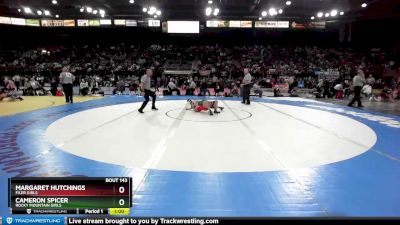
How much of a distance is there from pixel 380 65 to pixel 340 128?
82.5 feet

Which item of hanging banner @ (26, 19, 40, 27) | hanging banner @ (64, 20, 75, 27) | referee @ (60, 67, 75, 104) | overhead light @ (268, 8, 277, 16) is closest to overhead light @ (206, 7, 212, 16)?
overhead light @ (268, 8, 277, 16)

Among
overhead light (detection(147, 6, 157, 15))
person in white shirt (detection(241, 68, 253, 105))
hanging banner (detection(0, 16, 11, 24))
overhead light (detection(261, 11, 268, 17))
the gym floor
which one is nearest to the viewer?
the gym floor

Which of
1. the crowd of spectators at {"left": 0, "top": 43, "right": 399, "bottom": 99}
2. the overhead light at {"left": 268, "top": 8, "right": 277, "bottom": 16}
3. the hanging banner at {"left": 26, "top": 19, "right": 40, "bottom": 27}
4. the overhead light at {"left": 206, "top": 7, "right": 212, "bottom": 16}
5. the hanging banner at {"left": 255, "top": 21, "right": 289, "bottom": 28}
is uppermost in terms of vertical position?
the overhead light at {"left": 206, "top": 7, "right": 212, "bottom": 16}

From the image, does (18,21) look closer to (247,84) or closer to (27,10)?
(27,10)

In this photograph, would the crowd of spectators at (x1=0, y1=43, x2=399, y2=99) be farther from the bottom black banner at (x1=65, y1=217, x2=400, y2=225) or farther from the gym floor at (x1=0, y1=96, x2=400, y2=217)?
the bottom black banner at (x1=65, y1=217, x2=400, y2=225)

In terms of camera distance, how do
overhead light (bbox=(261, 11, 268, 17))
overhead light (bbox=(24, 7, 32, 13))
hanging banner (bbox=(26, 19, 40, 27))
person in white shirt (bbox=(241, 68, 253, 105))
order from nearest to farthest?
person in white shirt (bbox=(241, 68, 253, 105))
overhead light (bbox=(24, 7, 32, 13))
overhead light (bbox=(261, 11, 268, 17))
hanging banner (bbox=(26, 19, 40, 27))

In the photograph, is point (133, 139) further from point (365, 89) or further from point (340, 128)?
point (365, 89)

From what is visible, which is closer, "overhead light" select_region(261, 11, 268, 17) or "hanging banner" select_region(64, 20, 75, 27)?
"overhead light" select_region(261, 11, 268, 17)

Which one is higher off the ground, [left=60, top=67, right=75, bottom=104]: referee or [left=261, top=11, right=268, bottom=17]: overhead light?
[left=261, top=11, right=268, bottom=17]: overhead light

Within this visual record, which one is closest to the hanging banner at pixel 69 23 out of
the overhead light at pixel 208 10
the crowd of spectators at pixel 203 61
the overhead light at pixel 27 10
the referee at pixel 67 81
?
the overhead light at pixel 27 10

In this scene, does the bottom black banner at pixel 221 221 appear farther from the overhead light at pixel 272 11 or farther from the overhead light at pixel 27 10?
the overhead light at pixel 27 10

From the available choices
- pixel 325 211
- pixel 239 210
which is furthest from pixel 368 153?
pixel 239 210

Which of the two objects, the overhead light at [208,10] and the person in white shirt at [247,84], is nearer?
the person in white shirt at [247,84]

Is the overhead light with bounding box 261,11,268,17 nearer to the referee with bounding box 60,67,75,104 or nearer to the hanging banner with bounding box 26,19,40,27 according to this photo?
the referee with bounding box 60,67,75,104
